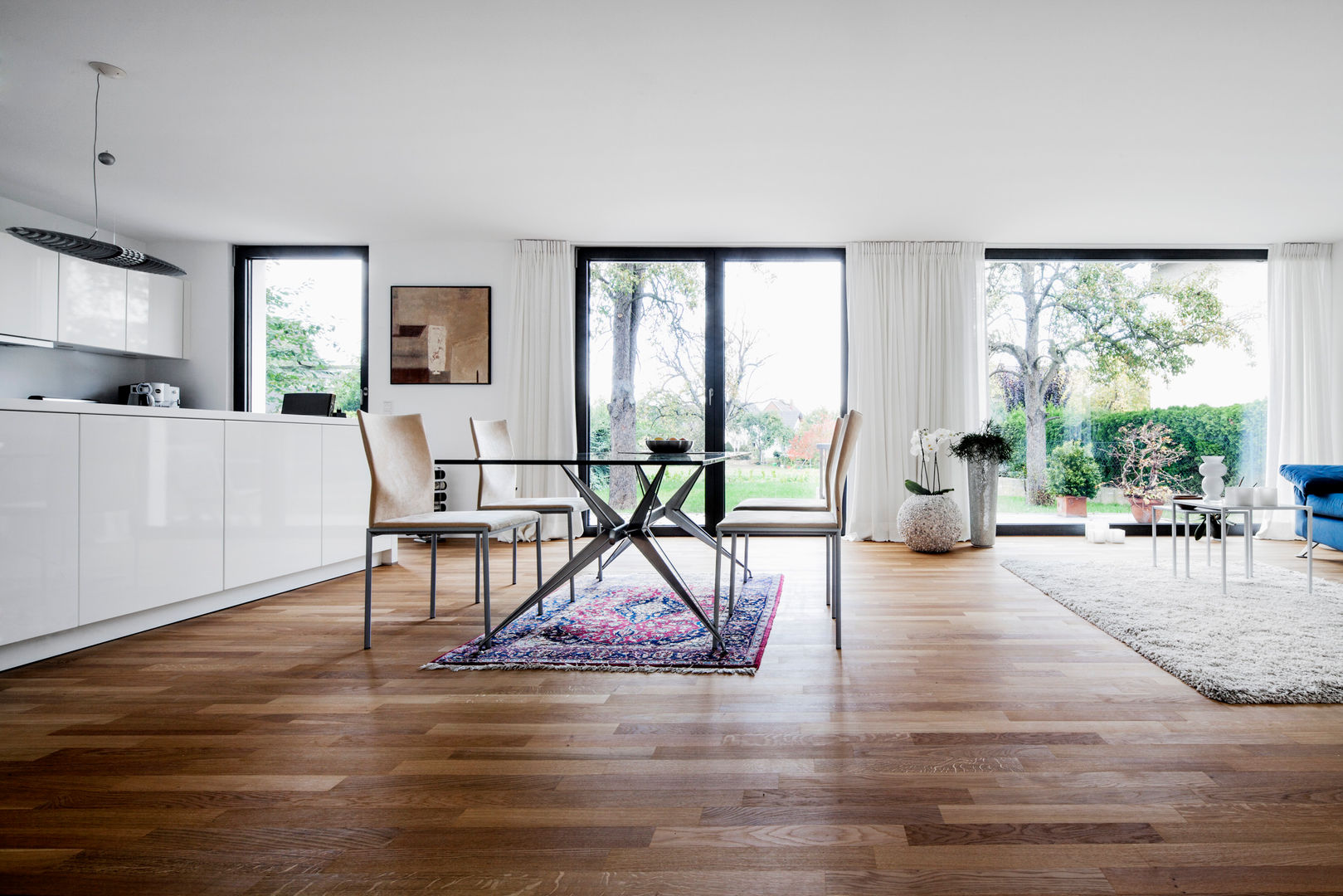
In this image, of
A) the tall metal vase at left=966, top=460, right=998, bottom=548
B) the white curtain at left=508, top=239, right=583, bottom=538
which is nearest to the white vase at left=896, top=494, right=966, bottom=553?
the tall metal vase at left=966, top=460, right=998, bottom=548

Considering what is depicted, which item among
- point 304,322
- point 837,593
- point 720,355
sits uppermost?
point 304,322

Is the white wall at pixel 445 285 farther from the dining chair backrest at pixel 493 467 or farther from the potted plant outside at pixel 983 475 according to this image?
the potted plant outside at pixel 983 475

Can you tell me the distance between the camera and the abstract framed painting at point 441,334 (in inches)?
223

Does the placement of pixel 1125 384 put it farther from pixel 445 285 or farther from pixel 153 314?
pixel 153 314

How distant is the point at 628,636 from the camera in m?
2.68

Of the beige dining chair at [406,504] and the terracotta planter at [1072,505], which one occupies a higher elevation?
the beige dining chair at [406,504]

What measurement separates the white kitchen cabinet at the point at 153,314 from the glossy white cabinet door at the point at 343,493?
2.41 meters

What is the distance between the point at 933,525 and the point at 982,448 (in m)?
0.75

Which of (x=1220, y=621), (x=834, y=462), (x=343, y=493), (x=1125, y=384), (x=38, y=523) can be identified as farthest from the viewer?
(x=1125, y=384)

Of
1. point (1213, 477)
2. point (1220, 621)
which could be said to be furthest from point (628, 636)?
point (1213, 477)

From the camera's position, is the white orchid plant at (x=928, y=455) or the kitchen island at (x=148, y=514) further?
the white orchid plant at (x=928, y=455)

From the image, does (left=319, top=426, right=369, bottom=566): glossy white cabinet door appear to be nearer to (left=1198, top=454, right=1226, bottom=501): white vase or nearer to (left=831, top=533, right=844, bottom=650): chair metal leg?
(left=831, top=533, right=844, bottom=650): chair metal leg

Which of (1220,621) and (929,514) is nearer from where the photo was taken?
(1220,621)

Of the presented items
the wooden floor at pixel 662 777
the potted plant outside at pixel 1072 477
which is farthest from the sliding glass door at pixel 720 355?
the wooden floor at pixel 662 777
